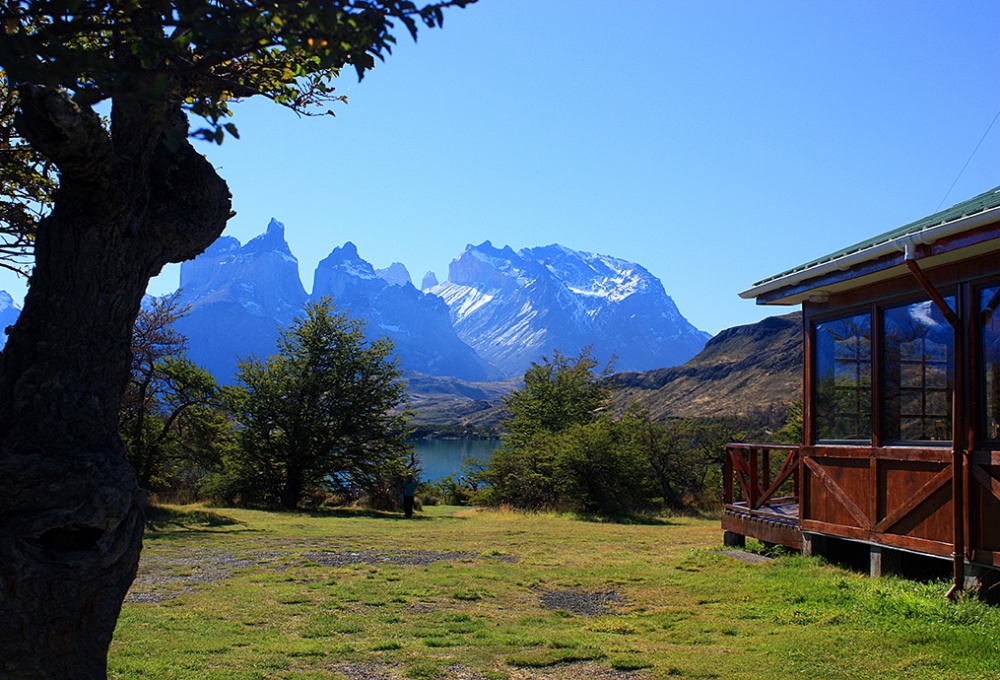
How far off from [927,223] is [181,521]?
50.0 feet

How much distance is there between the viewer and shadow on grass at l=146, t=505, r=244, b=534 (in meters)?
16.0

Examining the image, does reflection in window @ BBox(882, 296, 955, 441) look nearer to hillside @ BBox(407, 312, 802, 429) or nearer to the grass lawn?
the grass lawn

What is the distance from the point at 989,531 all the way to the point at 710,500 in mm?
21062

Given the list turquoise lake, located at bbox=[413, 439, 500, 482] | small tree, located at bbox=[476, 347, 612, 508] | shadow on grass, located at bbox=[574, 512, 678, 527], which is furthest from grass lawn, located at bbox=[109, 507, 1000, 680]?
turquoise lake, located at bbox=[413, 439, 500, 482]

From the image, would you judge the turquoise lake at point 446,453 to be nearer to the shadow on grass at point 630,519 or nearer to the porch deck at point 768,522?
the shadow on grass at point 630,519

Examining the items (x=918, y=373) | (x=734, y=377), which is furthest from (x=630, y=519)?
(x=734, y=377)

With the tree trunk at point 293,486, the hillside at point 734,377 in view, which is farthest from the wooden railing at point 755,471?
the hillside at point 734,377

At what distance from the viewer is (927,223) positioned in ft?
25.9

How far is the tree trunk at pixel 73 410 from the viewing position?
3.44 m

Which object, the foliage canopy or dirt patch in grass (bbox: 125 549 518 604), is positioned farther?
dirt patch in grass (bbox: 125 549 518 604)

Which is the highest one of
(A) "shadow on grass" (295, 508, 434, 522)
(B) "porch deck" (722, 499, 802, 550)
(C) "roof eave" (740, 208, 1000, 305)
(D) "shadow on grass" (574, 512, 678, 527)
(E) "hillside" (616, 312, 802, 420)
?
(E) "hillside" (616, 312, 802, 420)

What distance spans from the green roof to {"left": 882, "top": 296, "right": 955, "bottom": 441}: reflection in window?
2.44ft

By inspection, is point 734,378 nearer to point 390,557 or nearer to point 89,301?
point 390,557

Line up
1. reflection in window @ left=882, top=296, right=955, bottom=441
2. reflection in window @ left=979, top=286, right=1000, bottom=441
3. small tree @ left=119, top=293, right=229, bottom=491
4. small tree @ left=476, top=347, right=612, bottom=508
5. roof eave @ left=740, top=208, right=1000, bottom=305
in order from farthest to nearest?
small tree @ left=476, top=347, right=612, bottom=508, small tree @ left=119, top=293, right=229, bottom=491, reflection in window @ left=882, top=296, right=955, bottom=441, reflection in window @ left=979, top=286, right=1000, bottom=441, roof eave @ left=740, top=208, right=1000, bottom=305
